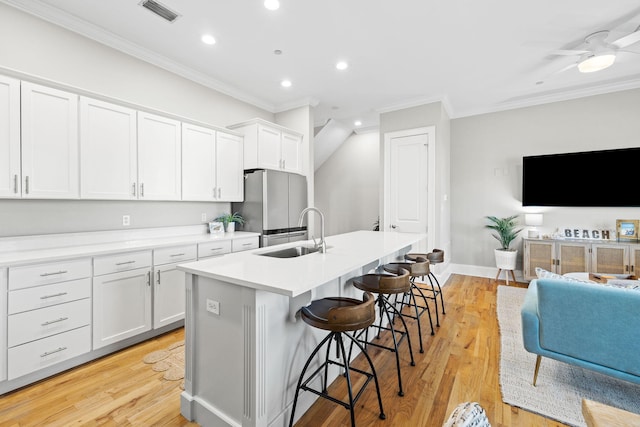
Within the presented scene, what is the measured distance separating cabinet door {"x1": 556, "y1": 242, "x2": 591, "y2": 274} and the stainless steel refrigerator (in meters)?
3.91

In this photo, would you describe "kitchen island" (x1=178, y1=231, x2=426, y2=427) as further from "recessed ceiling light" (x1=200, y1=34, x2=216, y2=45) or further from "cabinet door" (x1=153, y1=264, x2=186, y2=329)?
"recessed ceiling light" (x1=200, y1=34, x2=216, y2=45)

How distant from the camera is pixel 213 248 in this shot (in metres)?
3.23

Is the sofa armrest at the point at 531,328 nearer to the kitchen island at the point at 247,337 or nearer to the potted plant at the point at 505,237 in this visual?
the kitchen island at the point at 247,337

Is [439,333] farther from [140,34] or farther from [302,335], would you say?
[140,34]

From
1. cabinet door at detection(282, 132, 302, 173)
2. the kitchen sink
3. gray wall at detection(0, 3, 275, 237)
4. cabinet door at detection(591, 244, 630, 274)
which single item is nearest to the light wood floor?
the kitchen sink

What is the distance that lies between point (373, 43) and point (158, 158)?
269 cm

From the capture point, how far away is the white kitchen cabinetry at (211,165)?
3.43 metres

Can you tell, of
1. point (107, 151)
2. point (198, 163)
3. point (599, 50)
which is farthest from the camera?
point (198, 163)

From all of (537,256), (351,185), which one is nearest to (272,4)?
(351,185)

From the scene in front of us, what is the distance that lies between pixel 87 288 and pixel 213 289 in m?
1.45

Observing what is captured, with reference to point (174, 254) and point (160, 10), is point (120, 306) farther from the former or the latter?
point (160, 10)

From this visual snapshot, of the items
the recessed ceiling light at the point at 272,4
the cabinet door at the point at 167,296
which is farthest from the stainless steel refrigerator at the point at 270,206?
the recessed ceiling light at the point at 272,4

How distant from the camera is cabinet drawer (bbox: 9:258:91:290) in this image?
1950 mm

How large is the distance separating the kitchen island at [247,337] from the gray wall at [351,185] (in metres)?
4.82
